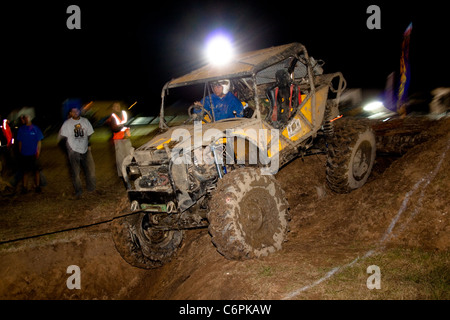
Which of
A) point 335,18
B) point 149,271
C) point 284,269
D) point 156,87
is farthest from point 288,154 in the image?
point 335,18

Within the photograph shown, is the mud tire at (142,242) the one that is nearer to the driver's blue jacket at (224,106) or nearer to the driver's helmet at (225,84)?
the driver's blue jacket at (224,106)

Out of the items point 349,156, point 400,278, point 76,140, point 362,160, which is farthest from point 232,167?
point 76,140

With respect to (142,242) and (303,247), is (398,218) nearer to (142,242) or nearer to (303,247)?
(303,247)

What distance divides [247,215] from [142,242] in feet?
5.64

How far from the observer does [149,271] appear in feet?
16.9

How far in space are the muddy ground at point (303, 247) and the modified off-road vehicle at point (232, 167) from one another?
0.39m

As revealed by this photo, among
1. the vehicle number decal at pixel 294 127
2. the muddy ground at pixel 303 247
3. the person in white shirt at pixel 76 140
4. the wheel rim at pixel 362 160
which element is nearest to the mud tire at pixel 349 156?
the wheel rim at pixel 362 160

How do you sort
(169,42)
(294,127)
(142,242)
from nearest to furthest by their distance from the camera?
1. (142,242)
2. (294,127)
3. (169,42)

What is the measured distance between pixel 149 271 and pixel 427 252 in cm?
424

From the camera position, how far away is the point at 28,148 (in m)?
6.97

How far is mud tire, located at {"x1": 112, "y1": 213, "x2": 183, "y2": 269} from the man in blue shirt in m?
4.50

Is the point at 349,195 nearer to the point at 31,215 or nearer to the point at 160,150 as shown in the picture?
the point at 160,150

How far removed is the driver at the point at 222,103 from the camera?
16.2 ft

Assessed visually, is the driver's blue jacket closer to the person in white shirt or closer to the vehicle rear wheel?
the vehicle rear wheel
